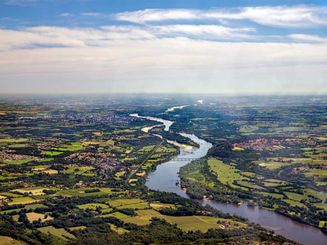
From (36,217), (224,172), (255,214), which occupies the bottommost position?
(255,214)

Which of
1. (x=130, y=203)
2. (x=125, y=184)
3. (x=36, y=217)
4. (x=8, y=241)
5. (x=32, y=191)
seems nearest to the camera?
(x=8, y=241)

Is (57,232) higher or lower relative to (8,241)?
lower

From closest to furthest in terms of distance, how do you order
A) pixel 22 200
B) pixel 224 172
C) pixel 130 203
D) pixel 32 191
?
pixel 130 203
pixel 22 200
pixel 32 191
pixel 224 172

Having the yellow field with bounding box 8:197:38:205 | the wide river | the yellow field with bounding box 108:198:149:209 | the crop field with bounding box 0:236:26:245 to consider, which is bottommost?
the wide river

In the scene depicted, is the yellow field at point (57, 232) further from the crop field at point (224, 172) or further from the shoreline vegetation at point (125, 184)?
the crop field at point (224, 172)

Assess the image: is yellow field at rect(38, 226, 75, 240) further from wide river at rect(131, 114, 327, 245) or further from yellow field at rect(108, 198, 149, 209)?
wide river at rect(131, 114, 327, 245)

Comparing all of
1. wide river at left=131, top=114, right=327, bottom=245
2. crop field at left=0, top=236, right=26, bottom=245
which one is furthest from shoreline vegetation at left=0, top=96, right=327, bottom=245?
wide river at left=131, top=114, right=327, bottom=245

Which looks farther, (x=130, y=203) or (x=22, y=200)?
(x=22, y=200)

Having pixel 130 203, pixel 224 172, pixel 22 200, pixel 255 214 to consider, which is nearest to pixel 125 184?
pixel 130 203

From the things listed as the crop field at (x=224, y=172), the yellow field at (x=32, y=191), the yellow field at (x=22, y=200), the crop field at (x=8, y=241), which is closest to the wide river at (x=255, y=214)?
the crop field at (x=224, y=172)

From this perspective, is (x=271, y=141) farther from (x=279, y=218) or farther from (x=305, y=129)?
(x=279, y=218)

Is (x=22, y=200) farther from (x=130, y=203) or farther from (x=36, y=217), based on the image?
(x=130, y=203)
